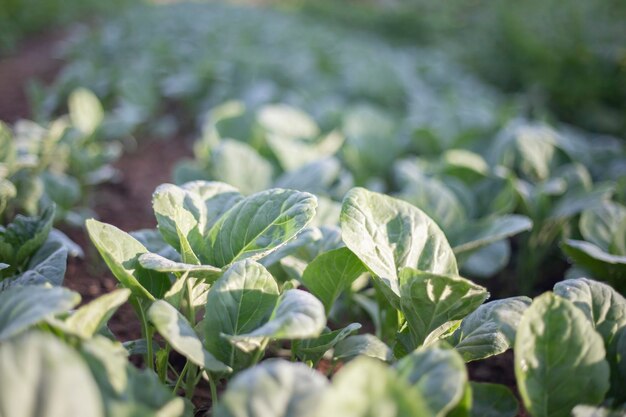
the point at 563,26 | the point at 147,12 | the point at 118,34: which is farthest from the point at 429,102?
the point at 147,12

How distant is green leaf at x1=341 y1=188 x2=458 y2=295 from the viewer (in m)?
1.33

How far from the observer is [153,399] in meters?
0.99

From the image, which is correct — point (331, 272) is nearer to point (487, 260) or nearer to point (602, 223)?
point (487, 260)

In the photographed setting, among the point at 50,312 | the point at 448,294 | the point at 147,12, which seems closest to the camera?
the point at 50,312

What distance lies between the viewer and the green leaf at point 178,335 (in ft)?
3.37

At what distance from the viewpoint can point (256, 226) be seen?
135 centimetres

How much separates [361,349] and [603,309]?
1.78 ft

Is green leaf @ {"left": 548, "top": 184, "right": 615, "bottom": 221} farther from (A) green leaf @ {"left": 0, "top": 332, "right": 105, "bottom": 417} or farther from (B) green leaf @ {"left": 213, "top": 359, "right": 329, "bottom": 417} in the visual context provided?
(A) green leaf @ {"left": 0, "top": 332, "right": 105, "bottom": 417}

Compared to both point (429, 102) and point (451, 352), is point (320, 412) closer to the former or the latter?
point (451, 352)

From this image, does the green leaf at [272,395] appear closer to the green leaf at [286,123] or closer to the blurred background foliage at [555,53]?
the green leaf at [286,123]

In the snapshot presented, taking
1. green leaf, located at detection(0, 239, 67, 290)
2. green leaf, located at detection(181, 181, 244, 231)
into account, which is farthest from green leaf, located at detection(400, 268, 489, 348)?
green leaf, located at detection(0, 239, 67, 290)

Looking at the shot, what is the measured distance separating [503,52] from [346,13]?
583 cm

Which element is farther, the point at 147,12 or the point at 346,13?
the point at 346,13

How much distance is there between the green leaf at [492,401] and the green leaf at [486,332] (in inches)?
3.7
